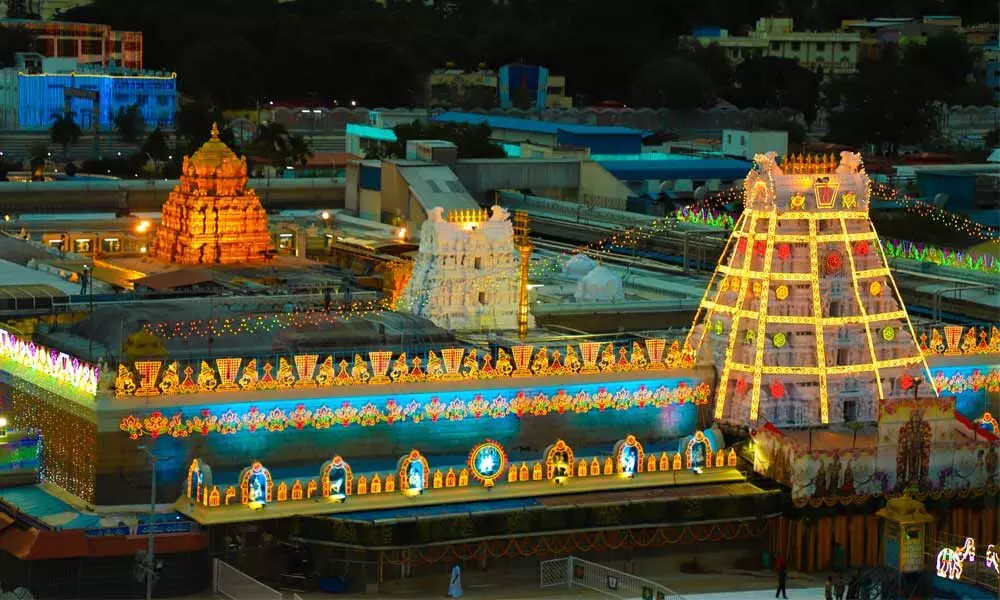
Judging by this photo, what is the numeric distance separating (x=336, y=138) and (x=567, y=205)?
39.9m

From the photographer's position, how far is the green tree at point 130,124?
114312 mm

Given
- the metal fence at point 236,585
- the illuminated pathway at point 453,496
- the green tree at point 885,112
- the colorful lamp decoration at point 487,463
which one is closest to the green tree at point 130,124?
the green tree at point 885,112

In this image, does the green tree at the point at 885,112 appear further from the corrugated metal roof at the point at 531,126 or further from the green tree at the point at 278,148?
the green tree at the point at 278,148

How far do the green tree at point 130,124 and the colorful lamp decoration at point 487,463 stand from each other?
74.5 metres

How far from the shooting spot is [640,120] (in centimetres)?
12681

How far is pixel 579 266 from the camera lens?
6222 centimetres

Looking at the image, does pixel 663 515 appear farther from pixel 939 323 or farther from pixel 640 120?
pixel 640 120

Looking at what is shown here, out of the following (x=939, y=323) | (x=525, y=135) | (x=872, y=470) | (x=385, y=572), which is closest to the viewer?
(x=385, y=572)

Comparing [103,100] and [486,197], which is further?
[103,100]

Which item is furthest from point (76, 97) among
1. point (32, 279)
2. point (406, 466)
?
point (406, 466)

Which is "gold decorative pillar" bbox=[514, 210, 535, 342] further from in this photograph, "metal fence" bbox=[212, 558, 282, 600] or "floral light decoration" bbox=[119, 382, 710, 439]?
"metal fence" bbox=[212, 558, 282, 600]

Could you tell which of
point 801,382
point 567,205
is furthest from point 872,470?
point 567,205

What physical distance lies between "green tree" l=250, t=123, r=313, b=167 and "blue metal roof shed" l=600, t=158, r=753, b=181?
13188mm

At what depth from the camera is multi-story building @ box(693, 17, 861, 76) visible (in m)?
149
